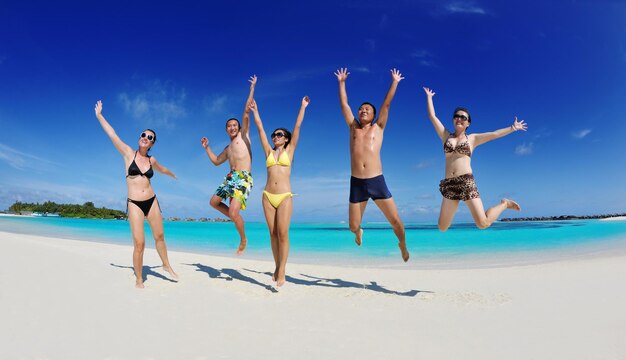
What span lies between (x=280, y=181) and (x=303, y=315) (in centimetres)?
253

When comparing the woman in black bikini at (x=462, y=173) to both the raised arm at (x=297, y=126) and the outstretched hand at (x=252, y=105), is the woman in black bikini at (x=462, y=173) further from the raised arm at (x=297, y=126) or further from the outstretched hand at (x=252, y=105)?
the outstretched hand at (x=252, y=105)

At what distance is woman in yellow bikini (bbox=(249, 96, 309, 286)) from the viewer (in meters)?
7.31

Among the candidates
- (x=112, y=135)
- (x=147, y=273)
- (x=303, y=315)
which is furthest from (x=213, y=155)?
(x=303, y=315)

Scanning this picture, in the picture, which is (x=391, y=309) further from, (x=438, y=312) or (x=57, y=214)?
(x=57, y=214)

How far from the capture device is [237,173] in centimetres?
822

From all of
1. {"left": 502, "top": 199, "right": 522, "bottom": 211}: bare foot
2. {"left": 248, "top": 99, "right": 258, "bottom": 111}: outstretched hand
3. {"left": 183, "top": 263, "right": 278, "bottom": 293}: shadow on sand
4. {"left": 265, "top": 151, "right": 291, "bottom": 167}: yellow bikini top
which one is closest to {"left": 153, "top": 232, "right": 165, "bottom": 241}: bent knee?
{"left": 183, "top": 263, "right": 278, "bottom": 293}: shadow on sand

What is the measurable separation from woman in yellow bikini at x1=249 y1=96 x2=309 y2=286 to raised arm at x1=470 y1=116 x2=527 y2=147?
10.3 feet

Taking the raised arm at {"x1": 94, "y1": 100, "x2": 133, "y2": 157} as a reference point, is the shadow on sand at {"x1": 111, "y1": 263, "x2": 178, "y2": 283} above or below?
below

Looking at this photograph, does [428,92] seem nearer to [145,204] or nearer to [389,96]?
[389,96]

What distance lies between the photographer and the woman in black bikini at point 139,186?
7406 millimetres

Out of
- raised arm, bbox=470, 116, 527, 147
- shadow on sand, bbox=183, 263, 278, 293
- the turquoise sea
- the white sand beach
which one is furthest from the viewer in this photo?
the turquoise sea

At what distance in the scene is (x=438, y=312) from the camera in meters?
6.17

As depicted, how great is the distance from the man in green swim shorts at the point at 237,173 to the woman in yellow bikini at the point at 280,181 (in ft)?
2.64

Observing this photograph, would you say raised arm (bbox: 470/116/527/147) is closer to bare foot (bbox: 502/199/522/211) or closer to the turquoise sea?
bare foot (bbox: 502/199/522/211)
